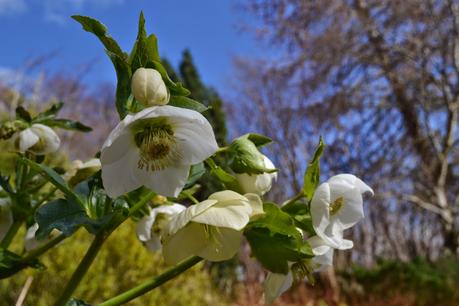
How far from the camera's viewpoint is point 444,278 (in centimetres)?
422

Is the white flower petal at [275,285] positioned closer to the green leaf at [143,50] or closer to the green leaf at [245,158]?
the green leaf at [245,158]

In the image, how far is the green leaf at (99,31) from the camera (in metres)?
0.36

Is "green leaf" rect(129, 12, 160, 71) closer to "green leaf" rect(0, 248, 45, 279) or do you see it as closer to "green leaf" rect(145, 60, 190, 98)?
"green leaf" rect(145, 60, 190, 98)

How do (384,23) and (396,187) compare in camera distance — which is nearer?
(384,23)

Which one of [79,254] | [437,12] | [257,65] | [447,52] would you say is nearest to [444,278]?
[447,52]

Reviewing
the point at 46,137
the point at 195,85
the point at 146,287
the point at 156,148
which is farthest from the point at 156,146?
the point at 195,85

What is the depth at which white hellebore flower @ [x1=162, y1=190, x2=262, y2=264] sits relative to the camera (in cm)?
33

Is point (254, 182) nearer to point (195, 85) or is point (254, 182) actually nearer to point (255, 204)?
point (255, 204)

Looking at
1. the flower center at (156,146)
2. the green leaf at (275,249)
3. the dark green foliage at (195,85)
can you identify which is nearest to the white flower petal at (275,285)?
the green leaf at (275,249)

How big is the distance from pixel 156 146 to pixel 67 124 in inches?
9.0

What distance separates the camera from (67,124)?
57 cm

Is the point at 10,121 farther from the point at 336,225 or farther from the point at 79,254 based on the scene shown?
the point at 79,254

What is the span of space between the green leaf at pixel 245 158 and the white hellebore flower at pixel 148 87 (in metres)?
0.08

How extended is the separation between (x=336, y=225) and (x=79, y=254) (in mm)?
1564
